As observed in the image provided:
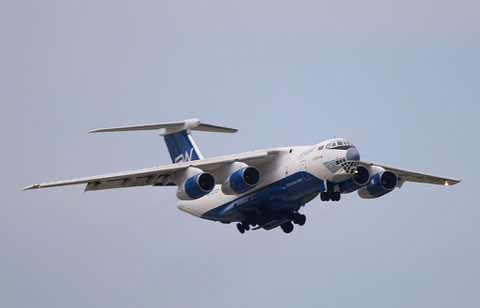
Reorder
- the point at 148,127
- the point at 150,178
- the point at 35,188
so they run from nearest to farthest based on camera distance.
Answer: the point at 35,188 → the point at 150,178 → the point at 148,127

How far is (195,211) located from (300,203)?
2.92m

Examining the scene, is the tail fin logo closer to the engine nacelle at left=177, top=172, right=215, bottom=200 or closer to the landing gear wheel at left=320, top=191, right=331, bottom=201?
the engine nacelle at left=177, top=172, right=215, bottom=200

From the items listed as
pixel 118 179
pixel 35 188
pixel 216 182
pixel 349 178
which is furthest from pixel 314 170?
pixel 35 188

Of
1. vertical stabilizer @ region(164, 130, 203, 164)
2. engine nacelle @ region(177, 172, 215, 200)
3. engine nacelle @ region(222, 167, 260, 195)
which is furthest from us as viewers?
vertical stabilizer @ region(164, 130, 203, 164)

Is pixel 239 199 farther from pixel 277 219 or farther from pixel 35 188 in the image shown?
pixel 35 188

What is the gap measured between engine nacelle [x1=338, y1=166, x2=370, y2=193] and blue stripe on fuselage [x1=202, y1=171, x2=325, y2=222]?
0.65m

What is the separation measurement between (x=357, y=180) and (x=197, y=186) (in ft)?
12.9

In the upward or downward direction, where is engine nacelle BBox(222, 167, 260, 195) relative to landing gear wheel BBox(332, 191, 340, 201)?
upward

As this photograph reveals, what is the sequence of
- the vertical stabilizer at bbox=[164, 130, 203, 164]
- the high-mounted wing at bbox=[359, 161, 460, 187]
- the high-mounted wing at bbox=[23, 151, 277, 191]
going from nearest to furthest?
the high-mounted wing at bbox=[23, 151, 277, 191]
the high-mounted wing at bbox=[359, 161, 460, 187]
the vertical stabilizer at bbox=[164, 130, 203, 164]

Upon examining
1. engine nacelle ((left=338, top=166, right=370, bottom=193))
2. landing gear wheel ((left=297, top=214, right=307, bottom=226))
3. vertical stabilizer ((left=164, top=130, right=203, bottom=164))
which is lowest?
landing gear wheel ((left=297, top=214, right=307, bottom=226))

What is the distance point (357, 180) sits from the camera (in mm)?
27047

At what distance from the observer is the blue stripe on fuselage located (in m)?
26.7

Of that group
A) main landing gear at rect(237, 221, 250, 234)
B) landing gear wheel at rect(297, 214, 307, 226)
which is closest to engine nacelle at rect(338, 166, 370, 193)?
landing gear wheel at rect(297, 214, 307, 226)

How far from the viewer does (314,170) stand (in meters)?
26.3
